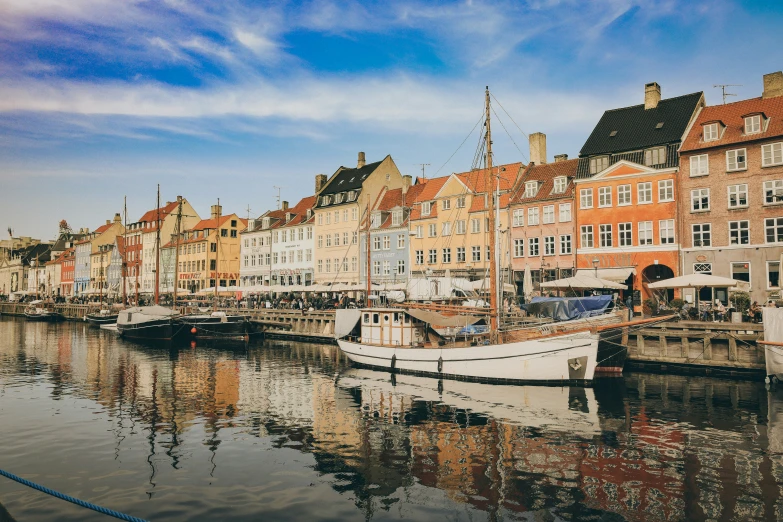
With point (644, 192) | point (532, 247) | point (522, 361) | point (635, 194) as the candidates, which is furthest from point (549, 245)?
point (522, 361)

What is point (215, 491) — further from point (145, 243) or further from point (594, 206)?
point (145, 243)

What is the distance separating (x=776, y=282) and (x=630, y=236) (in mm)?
10692

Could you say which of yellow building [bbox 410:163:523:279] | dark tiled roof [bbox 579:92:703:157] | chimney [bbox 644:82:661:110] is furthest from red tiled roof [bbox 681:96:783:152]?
yellow building [bbox 410:163:523:279]

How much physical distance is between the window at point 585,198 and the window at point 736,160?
34.4 feet

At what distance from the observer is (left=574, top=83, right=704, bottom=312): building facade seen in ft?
146

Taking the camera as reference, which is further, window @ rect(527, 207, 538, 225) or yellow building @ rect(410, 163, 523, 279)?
yellow building @ rect(410, 163, 523, 279)

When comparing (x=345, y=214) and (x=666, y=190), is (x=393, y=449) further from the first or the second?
(x=345, y=214)

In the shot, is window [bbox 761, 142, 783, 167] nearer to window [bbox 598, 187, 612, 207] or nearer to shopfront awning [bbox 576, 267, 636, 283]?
window [bbox 598, 187, 612, 207]

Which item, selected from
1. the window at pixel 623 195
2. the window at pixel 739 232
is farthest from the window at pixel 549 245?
the window at pixel 739 232

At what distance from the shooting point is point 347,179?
76312 millimetres

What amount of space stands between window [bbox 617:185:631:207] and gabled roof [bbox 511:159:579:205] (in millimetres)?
4393

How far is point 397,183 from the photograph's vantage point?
75875 mm

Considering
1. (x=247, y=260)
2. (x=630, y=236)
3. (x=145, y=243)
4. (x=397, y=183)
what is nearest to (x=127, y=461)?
(x=630, y=236)

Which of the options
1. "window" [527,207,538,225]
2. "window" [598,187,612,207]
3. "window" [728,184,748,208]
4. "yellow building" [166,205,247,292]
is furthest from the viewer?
"yellow building" [166,205,247,292]
